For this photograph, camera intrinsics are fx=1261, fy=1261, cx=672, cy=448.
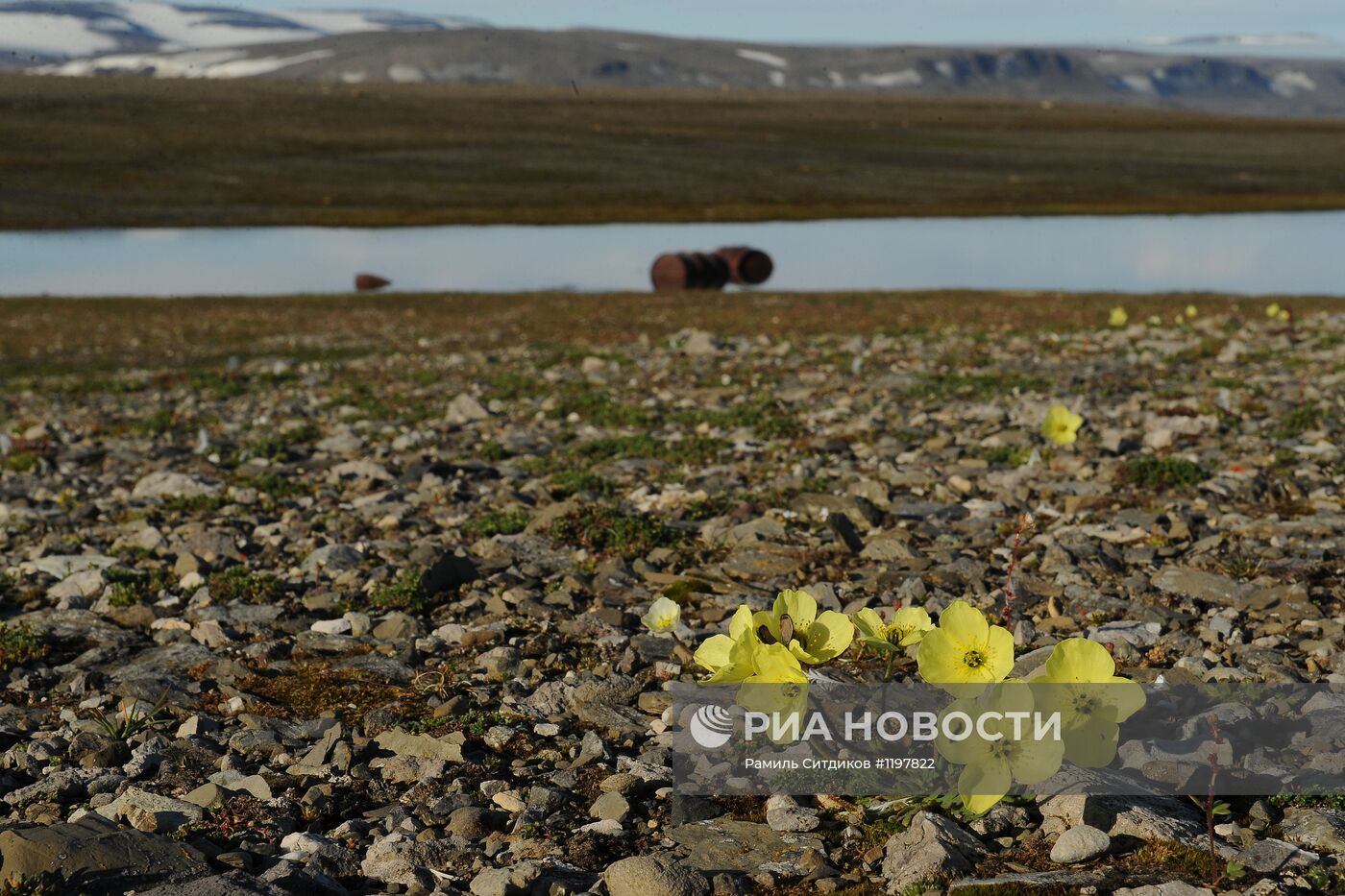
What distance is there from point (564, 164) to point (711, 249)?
46.5 metres

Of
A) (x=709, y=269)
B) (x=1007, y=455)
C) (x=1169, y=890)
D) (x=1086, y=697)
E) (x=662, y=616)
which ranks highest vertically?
(x=1086, y=697)

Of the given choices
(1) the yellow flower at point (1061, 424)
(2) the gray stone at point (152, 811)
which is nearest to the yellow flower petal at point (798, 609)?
(2) the gray stone at point (152, 811)

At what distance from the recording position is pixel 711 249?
6100cm

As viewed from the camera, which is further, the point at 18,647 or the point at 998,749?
the point at 18,647

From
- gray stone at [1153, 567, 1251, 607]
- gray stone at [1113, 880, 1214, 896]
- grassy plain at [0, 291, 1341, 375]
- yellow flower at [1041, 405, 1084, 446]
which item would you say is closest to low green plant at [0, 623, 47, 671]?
gray stone at [1113, 880, 1214, 896]

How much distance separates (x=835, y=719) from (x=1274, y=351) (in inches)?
615

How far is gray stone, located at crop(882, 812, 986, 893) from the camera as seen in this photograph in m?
4.34

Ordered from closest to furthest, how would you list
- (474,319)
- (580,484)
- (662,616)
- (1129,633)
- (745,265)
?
(662,616) < (1129,633) < (580,484) < (474,319) < (745,265)

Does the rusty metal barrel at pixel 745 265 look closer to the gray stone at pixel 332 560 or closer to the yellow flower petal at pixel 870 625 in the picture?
the gray stone at pixel 332 560

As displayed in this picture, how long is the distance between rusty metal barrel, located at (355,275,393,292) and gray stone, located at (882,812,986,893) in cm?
4386

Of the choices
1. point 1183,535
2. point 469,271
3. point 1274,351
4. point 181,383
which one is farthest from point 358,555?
point 469,271

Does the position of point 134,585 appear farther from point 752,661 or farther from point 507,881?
point 752,661

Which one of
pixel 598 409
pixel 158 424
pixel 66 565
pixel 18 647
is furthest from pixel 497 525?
pixel 158 424

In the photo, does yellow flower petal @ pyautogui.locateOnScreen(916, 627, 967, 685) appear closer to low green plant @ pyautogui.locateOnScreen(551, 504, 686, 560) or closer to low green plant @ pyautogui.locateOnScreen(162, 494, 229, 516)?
low green plant @ pyautogui.locateOnScreen(551, 504, 686, 560)
